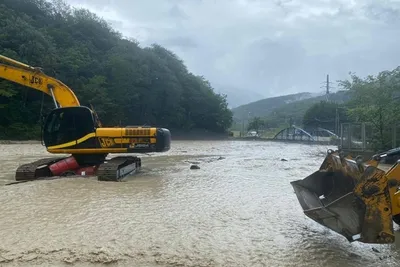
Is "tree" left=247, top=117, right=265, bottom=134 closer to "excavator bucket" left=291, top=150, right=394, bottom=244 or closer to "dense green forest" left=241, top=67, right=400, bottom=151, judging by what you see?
"dense green forest" left=241, top=67, right=400, bottom=151

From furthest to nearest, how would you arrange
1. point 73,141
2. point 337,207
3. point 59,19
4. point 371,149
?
point 59,19
point 371,149
point 73,141
point 337,207

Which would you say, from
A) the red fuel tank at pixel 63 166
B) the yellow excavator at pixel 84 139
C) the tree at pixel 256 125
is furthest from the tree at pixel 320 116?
the red fuel tank at pixel 63 166

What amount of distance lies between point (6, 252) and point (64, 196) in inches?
146

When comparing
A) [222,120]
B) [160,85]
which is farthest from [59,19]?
[222,120]

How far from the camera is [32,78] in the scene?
12.9 metres

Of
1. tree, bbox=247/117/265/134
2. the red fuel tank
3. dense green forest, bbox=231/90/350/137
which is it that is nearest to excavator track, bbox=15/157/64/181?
the red fuel tank

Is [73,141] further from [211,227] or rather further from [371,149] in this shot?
[371,149]

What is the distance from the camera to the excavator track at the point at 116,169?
1088 cm

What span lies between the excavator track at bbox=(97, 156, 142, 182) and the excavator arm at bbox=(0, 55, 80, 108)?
279cm

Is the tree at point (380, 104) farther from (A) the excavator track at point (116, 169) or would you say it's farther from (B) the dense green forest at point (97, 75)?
(B) the dense green forest at point (97, 75)

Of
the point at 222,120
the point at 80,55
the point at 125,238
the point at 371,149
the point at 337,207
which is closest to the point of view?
the point at 337,207

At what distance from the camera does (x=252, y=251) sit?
4.95 metres

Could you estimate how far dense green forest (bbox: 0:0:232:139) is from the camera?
43.8 metres

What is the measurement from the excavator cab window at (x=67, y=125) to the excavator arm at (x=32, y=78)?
101cm
